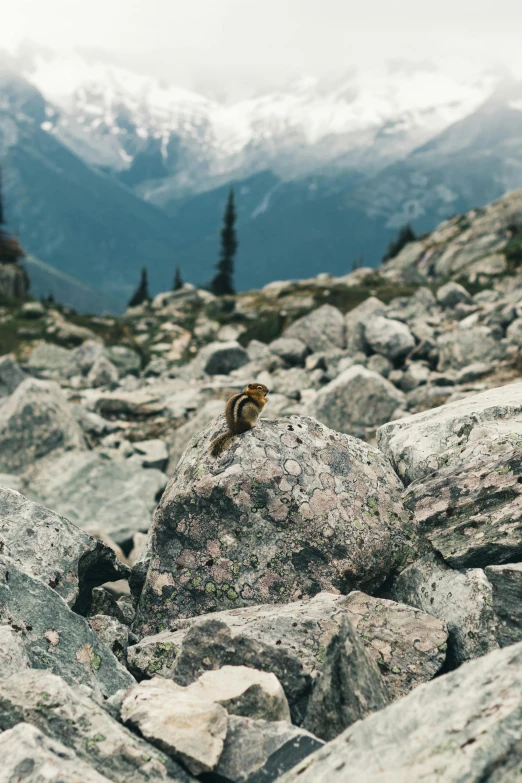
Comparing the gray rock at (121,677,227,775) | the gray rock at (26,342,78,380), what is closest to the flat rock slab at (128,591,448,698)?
the gray rock at (121,677,227,775)

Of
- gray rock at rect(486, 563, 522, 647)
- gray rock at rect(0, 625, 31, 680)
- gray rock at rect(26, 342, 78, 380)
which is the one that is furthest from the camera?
gray rock at rect(26, 342, 78, 380)

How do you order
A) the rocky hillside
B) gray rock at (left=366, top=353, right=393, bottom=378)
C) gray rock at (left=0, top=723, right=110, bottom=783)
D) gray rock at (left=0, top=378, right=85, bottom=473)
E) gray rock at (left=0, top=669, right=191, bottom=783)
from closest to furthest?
1. gray rock at (left=0, top=723, right=110, bottom=783)
2. the rocky hillside
3. gray rock at (left=0, top=669, right=191, bottom=783)
4. gray rock at (left=0, top=378, right=85, bottom=473)
5. gray rock at (left=366, top=353, right=393, bottom=378)

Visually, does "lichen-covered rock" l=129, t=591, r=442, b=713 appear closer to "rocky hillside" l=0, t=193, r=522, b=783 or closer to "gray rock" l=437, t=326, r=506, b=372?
"rocky hillside" l=0, t=193, r=522, b=783

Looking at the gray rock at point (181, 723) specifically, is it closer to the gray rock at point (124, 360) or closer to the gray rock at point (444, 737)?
the gray rock at point (444, 737)

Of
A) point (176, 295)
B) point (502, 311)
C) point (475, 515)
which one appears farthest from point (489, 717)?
point (176, 295)

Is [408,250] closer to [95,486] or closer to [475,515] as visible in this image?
[95,486]

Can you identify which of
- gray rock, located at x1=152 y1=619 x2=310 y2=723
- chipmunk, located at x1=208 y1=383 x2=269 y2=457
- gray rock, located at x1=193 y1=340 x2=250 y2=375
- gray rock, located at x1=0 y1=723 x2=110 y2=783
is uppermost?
chipmunk, located at x1=208 y1=383 x2=269 y2=457

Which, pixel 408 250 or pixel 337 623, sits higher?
pixel 337 623
